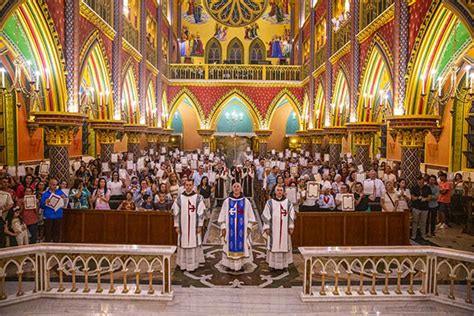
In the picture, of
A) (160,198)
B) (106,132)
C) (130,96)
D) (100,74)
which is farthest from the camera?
(130,96)

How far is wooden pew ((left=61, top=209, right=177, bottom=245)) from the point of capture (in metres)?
9.19

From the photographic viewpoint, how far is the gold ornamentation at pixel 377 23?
13.7 meters

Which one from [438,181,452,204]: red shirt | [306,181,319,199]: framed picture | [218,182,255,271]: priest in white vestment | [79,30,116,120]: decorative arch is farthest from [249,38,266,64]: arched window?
[218,182,255,271]: priest in white vestment

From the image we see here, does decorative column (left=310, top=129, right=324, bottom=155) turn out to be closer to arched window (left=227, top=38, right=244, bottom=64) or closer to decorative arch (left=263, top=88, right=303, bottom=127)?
decorative arch (left=263, top=88, right=303, bottom=127)

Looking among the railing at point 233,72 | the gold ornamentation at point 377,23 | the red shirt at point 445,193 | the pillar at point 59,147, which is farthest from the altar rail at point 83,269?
the railing at point 233,72

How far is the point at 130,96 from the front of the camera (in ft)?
67.4

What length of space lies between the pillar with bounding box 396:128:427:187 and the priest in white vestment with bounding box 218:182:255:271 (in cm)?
656

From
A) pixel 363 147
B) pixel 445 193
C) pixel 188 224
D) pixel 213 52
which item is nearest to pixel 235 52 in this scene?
pixel 213 52

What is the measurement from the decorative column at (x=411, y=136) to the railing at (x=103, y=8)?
36.7 feet

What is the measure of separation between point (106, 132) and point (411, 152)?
466 inches

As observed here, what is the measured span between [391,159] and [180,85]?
1624cm

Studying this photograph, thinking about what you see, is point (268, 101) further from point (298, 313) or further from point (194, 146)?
point (298, 313)

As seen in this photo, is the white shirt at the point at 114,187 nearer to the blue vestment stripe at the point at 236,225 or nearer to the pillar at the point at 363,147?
the blue vestment stripe at the point at 236,225

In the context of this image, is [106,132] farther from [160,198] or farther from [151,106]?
[151,106]
